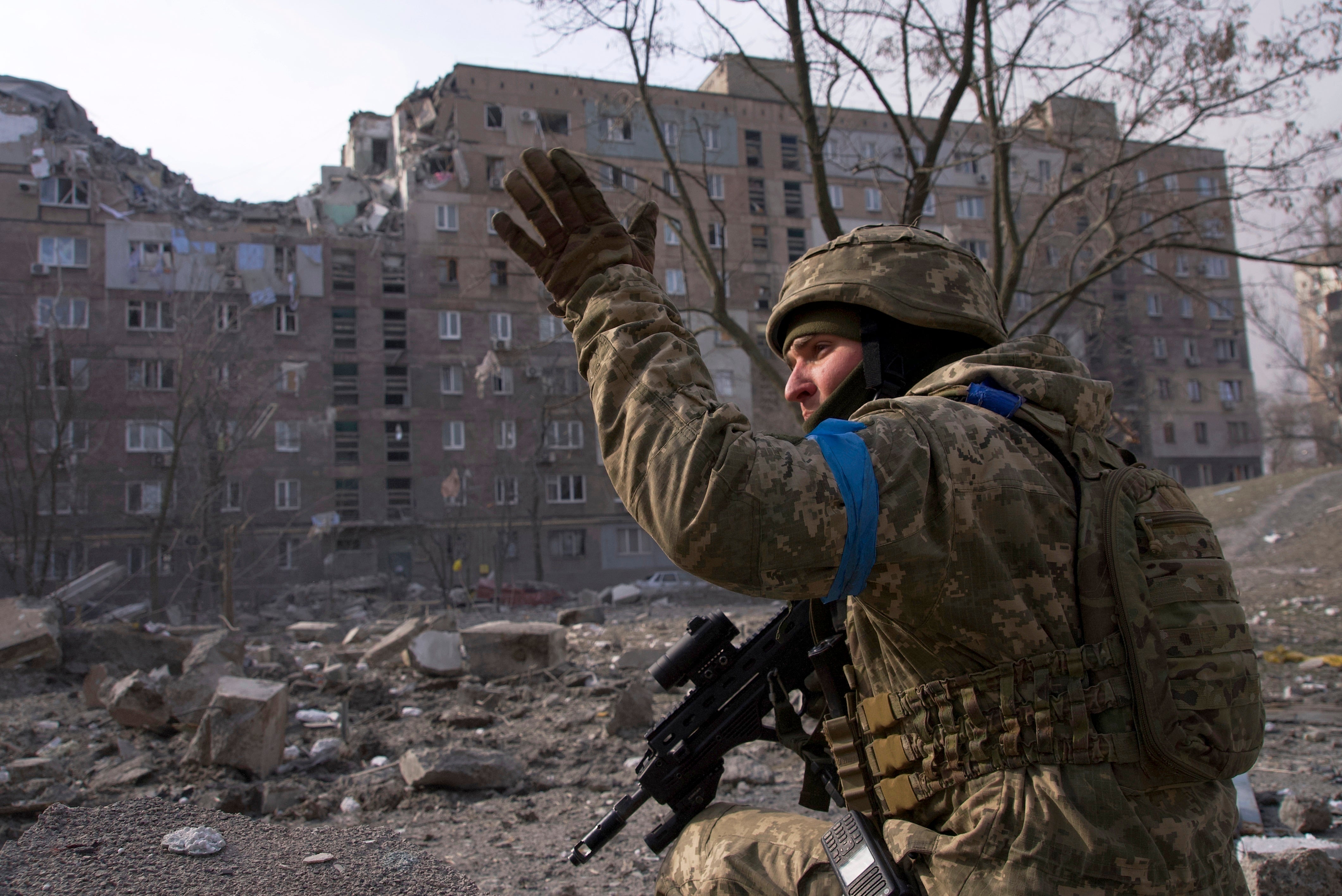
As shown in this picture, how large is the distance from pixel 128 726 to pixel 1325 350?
114ft

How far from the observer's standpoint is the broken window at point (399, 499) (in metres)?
27.7

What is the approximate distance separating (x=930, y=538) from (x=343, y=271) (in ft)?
97.6

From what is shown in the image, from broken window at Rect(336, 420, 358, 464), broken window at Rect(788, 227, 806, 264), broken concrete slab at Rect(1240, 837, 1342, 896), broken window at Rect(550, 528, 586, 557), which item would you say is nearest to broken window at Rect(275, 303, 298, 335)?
broken window at Rect(336, 420, 358, 464)

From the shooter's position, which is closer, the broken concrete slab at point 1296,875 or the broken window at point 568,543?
the broken concrete slab at point 1296,875

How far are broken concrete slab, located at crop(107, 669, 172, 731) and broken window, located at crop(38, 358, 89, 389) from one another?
18497mm

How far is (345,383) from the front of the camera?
Answer: 27.7m

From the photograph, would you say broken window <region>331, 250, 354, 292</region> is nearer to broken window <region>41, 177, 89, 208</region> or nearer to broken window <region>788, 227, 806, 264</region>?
broken window <region>41, 177, 89, 208</region>

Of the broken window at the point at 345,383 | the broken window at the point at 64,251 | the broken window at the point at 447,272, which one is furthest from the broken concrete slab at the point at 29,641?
the broken window at the point at 64,251

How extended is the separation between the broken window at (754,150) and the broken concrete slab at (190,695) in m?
29.9

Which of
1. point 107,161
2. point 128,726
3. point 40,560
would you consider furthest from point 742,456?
point 107,161

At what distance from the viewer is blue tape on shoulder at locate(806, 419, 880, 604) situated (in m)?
1.17

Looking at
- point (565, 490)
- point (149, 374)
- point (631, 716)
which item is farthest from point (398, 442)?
point (631, 716)

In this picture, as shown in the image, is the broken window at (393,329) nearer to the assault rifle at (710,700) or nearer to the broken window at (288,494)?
the broken window at (288,494)

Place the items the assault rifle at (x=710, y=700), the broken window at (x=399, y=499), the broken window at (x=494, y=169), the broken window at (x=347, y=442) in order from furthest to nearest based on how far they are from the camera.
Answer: the broken window at (x=494, y=169) < the broken window at (x=399, y=499) < the broken window at (x=347, y=442) < the assault rifle at (x=710, y=700)
